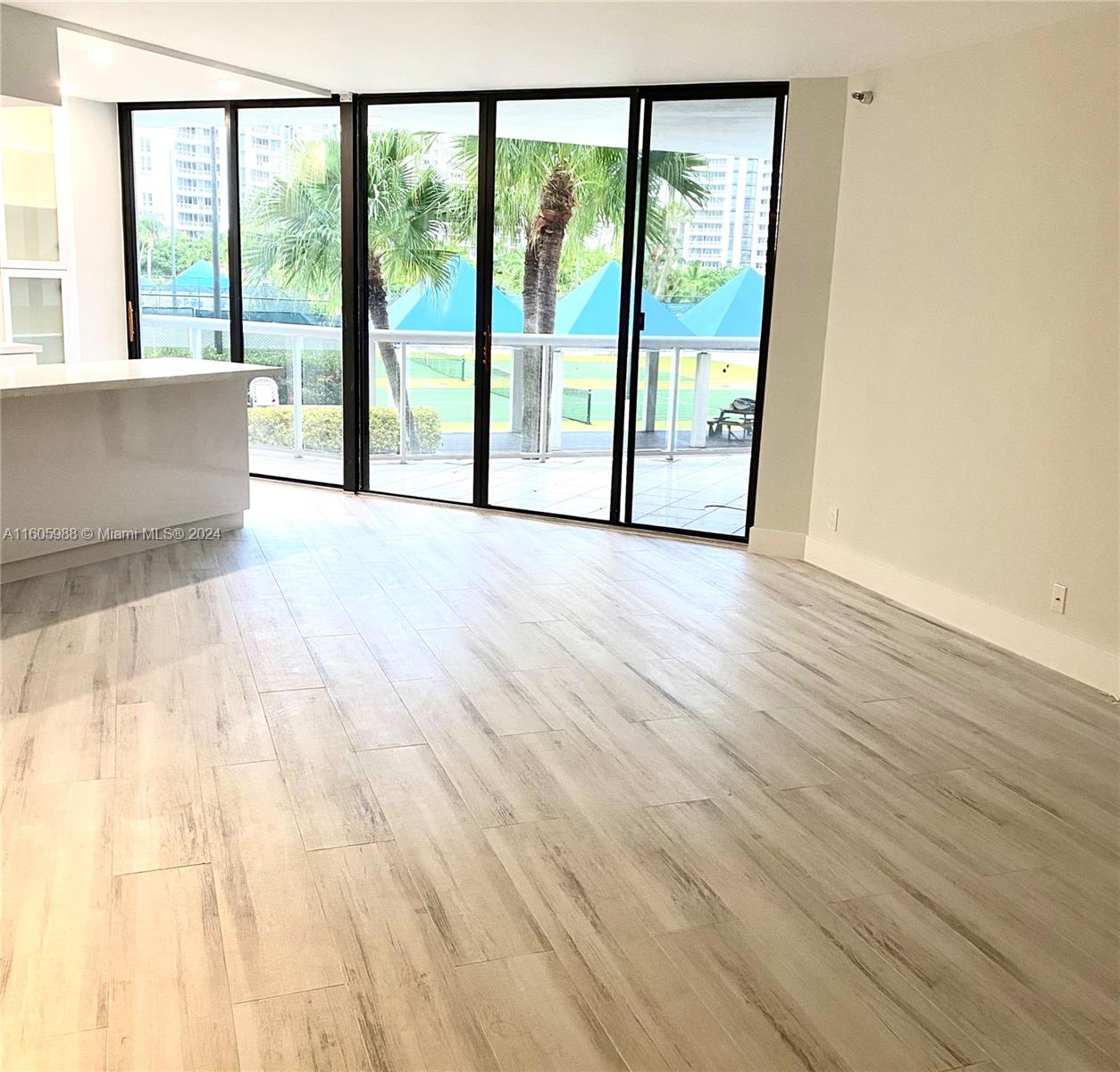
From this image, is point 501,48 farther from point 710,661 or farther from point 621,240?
point 710,661

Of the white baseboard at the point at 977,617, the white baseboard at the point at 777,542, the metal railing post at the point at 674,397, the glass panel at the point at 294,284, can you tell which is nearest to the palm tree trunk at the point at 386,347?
the glass panel at the point at 294,284

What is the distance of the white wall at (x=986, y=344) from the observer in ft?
12.5

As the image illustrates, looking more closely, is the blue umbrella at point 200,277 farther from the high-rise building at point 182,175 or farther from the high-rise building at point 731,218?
the high-rise building at point 731,218

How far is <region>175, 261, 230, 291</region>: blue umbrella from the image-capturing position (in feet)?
23.3

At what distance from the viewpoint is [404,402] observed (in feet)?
22.1

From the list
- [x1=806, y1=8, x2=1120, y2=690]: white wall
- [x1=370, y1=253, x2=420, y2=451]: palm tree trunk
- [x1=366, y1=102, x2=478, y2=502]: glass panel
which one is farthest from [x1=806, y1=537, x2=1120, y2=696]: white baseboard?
[x1=370, y1=253, x2=420, y2=451]: palm tree trunk

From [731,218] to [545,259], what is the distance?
1109 mm

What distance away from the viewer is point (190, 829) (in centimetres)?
259

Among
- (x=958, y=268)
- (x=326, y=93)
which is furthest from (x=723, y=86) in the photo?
(x=326, y=93)

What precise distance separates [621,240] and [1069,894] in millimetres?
4237

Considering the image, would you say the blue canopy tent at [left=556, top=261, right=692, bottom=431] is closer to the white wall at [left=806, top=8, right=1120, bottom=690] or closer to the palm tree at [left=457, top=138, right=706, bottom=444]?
the palm tree at [left=457, top=138, right=706, bottom=444]

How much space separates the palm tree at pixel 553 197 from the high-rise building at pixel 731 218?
0.28 feet

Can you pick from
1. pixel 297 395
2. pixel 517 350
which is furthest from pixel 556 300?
pixel 297 395

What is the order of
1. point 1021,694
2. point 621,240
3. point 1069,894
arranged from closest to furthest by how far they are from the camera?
1. point 1069,894
2. point 1021,694
3. point 621,240
